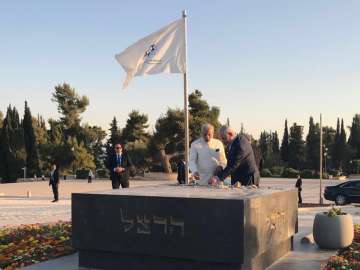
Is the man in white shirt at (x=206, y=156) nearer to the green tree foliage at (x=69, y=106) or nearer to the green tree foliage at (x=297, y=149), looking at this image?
the green tree foliage at (x=69, y=106)

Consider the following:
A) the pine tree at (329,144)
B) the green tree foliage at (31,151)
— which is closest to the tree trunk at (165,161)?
the green tree foliage at (31,151)

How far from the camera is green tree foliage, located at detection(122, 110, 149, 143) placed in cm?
5750

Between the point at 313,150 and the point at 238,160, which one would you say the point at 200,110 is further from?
the point at 238,160

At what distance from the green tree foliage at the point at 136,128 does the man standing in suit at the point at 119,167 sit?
147 ft

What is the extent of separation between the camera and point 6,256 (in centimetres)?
719

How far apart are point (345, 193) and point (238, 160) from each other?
779 inches

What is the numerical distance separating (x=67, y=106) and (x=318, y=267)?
196ft

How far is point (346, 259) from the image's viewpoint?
673cm

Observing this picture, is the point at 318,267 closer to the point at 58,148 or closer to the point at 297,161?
the point at 58,148

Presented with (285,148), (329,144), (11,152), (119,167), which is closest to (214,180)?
(119,167)

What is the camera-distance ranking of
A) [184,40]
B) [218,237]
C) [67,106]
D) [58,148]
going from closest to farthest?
1. [218,237]
2. [184,40]
3. [58,148]
4. [67,106]

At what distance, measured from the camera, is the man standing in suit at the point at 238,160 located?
6777 mm

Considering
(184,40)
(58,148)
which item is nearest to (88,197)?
(184,40)

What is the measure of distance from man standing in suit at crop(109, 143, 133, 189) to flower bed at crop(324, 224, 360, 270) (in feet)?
20.3
